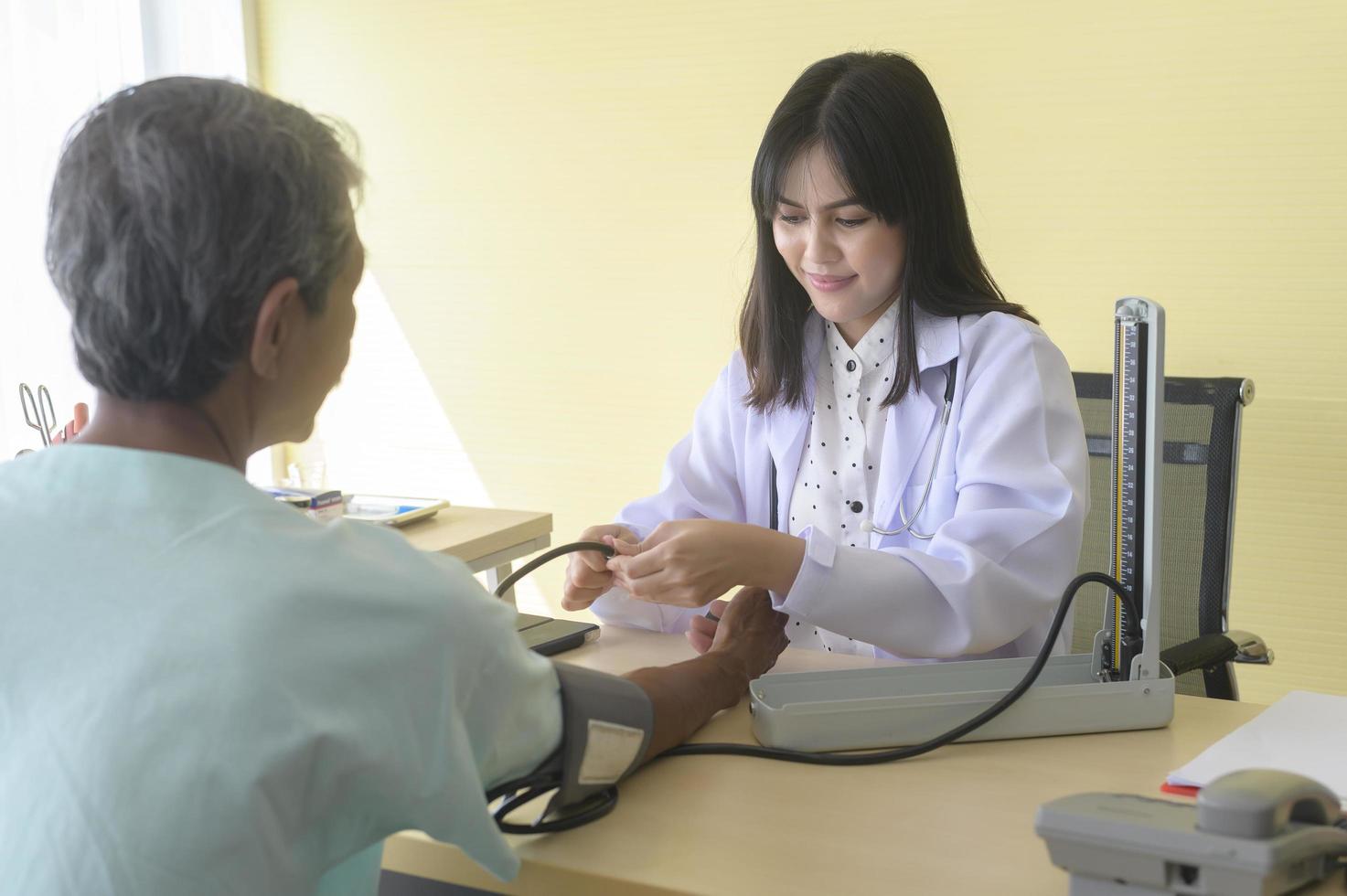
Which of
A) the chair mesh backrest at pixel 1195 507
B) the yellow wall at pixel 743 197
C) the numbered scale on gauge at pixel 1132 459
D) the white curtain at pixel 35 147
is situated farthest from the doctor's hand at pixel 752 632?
the white curtain at pixel 35 147

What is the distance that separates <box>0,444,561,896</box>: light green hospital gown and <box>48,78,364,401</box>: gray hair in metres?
0.07

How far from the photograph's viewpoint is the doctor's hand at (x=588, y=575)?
4.63 ft

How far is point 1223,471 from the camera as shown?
184 cm

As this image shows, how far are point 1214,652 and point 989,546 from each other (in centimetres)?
56

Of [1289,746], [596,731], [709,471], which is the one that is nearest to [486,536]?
[709,471]

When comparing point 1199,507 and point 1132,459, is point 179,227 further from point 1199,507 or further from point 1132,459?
point 1199,507

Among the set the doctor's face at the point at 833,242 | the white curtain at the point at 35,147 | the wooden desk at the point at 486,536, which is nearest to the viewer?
the doctor's face at the point at 833,242

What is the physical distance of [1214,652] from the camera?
5.65ft

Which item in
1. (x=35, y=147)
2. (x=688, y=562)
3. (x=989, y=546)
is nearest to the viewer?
(x=688, y=562)

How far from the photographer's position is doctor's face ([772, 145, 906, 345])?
4.98 ft

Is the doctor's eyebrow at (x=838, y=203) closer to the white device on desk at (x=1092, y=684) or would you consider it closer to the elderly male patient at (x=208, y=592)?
the white device on desk at (x=1092, y=684)

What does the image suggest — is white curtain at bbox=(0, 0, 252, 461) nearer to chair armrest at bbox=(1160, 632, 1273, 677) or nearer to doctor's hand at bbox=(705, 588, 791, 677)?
doctor's hand at bbox=(705, 588, 791, 677)

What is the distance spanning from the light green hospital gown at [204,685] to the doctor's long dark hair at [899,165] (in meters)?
0.92

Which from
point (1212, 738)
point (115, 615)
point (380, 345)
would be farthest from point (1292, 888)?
point (380, 345)
